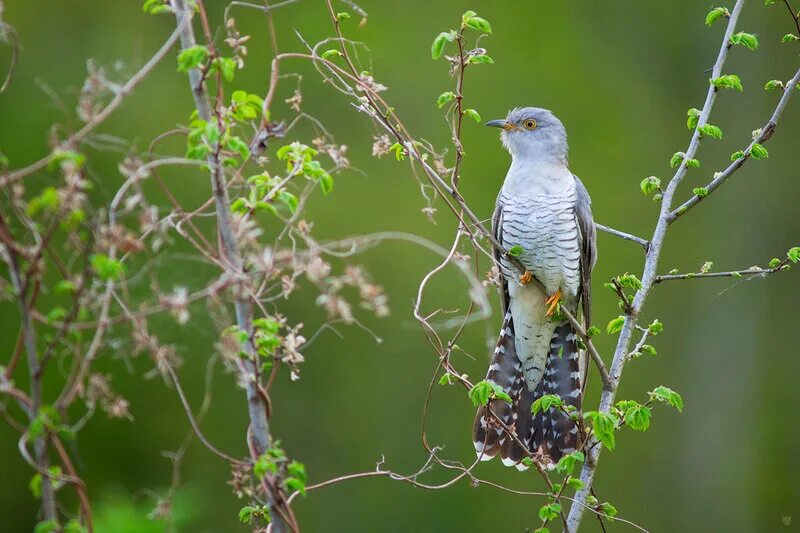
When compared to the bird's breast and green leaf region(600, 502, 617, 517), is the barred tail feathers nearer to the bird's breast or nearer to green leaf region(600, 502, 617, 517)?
the bird's breast

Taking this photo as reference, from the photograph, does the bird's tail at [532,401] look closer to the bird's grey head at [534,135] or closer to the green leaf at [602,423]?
the bird's grey head at [534,135]

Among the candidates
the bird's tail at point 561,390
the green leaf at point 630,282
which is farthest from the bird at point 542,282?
the green leaf at point 630,282

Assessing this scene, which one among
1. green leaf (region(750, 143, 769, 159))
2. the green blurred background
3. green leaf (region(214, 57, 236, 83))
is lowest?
the green blurred background

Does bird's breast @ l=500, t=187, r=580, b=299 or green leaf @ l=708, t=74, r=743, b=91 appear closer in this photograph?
green leaf @ l=708, t=74, r=743, b=91

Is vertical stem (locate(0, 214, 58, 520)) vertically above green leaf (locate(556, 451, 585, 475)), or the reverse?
vertical stem (locate(0, 214, 58, 520))

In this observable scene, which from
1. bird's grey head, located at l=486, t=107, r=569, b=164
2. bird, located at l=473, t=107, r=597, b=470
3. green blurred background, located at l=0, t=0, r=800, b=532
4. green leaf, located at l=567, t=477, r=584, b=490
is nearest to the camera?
green leaf, located at l=567, t=477, r=584, b=490

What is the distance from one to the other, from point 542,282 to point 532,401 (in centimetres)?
39

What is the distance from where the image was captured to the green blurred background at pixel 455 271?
18.0 feet

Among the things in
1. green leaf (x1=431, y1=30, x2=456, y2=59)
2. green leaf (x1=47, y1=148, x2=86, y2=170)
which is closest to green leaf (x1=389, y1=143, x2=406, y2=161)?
green leaf (x1=431, y1=30, x2=456, y2=59)

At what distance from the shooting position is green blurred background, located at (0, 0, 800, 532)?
5492mm

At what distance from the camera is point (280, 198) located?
165 centimetres

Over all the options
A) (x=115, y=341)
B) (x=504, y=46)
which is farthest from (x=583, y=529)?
(x=115, y=341)

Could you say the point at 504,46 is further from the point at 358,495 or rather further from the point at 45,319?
the point at 45,319

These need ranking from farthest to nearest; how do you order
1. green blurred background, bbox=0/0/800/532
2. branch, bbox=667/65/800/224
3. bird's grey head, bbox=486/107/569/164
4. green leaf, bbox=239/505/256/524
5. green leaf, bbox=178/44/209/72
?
green blurred background, bbox=0/0/800/532, bird's grey head, bbox=486/107/569/164, branch, bbox=667/65/800/224, green leaf, bbox=239/505/256/524, green leaf, bbox=178/44/209/72
